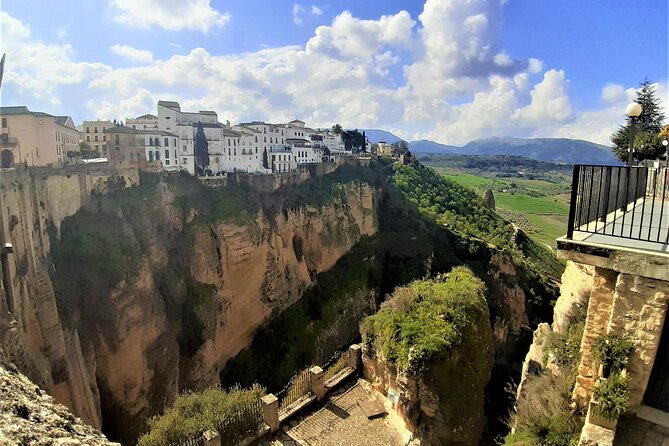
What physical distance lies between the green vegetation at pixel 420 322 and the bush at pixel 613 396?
26.3 ft

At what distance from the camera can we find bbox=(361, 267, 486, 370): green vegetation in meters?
13.0

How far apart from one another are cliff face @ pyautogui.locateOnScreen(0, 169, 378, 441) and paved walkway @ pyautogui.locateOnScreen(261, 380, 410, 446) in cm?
753

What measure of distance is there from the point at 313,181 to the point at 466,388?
25.5 meters

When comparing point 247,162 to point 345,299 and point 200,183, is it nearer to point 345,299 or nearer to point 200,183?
point 200,183

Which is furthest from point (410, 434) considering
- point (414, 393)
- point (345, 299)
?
point (345, 299)

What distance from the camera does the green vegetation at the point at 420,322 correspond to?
1300 centimetres

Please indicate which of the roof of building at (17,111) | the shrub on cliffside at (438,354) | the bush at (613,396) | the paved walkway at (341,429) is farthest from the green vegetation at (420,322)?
the roof of building at (17,111)

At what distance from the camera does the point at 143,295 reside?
751 inches

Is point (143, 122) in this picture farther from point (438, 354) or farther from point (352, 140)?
point (438, 354)

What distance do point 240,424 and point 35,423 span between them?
7.03 metres

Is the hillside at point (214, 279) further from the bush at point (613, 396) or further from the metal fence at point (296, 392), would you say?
the bush at point (613, 396)

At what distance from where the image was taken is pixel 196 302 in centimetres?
2214

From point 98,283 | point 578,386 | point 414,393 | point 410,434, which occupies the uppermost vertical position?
point 578,386

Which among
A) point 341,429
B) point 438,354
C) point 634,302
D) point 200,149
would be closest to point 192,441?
point 341,429
